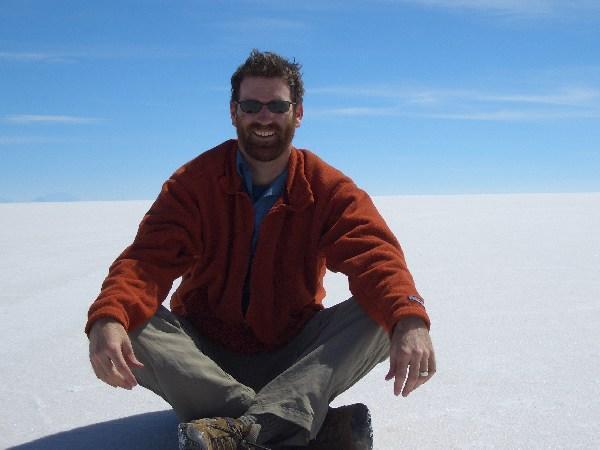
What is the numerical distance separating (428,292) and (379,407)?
206 centimetres

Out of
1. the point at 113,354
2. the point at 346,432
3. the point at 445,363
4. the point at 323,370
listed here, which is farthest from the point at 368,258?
the point at 445,363

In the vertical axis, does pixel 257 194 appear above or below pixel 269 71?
below

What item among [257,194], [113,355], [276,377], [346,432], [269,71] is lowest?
[346,432]

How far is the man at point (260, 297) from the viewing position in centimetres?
151

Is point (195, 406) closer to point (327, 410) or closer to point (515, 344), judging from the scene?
point (327, 410)

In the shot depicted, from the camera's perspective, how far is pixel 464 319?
338cm

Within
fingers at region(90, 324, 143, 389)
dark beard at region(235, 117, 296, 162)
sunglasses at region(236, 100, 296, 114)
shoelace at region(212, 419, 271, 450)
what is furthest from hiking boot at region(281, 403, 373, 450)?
sunglasses at region(236, 100, 296, 114)

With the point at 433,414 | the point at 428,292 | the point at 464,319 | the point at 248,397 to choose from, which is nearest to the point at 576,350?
the point at 464,319

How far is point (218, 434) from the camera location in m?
1.42

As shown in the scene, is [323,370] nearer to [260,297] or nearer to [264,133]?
[260,297]

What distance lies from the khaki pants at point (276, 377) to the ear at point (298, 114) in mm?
577

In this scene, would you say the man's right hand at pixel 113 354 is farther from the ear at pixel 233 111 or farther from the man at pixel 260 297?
the ear at pixel 233 111

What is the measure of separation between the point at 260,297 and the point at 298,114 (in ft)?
1.82

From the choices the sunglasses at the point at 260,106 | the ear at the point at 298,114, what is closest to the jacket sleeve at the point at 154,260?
the sunglasses at the point at 260,106
